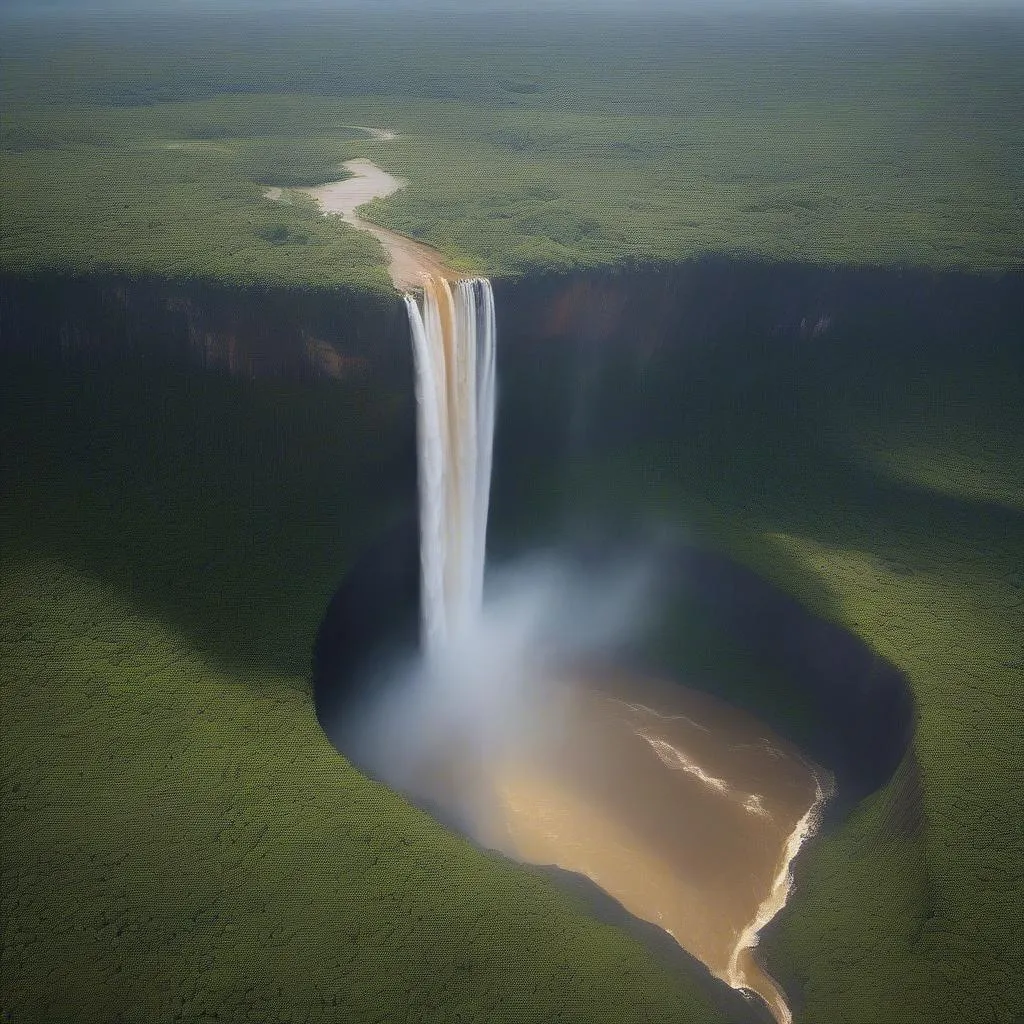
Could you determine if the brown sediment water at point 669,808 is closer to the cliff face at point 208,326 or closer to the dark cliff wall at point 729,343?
the dark cliff wall at point 729,343

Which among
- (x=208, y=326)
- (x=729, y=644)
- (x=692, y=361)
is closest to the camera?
(x=208, y=326)

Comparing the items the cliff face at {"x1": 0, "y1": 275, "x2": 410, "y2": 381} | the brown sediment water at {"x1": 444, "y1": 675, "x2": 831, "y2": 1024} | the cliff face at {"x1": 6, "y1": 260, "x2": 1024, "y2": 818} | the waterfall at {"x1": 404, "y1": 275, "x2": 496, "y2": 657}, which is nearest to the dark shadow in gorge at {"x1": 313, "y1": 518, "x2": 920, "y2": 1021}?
the cliff face at {"x1": 6, "y1": 260, "x2": 1024, "y2": 818}

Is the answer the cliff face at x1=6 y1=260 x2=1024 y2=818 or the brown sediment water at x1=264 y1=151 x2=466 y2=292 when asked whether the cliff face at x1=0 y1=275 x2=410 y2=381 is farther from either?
the brown sediment water at x1=264 y1=151 x2=466 y2=292

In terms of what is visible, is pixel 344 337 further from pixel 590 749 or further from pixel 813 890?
pixel 813 890

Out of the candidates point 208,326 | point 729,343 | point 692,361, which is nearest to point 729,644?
point 692,361

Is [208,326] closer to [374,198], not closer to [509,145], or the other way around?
[374,198]

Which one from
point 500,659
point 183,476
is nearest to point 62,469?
point 183,476
